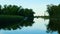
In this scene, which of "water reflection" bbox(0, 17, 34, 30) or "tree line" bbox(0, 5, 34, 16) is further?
"tree line" bbox(0, 5, 34, 16)

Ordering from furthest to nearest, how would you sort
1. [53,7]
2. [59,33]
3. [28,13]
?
1. [28,13]
2. [53,7]
3. [59,33]

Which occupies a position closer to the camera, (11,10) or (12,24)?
(12,24)

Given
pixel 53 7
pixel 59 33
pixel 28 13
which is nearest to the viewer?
pixel 59 33

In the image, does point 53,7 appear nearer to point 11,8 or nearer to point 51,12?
point 51,12

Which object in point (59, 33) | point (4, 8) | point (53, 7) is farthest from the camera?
point (53, 7)

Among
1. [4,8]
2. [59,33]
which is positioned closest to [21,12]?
[4,8]

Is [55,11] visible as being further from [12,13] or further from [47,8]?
[12,13]

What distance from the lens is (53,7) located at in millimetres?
69312

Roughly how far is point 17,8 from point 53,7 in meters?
12.4

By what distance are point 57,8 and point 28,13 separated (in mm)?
12295

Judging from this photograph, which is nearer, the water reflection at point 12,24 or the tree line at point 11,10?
the water reflection at point 12,24

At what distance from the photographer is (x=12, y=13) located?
64.7 m

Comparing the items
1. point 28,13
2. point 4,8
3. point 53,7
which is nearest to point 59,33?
point 4,8

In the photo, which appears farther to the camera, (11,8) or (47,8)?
(47,8)
